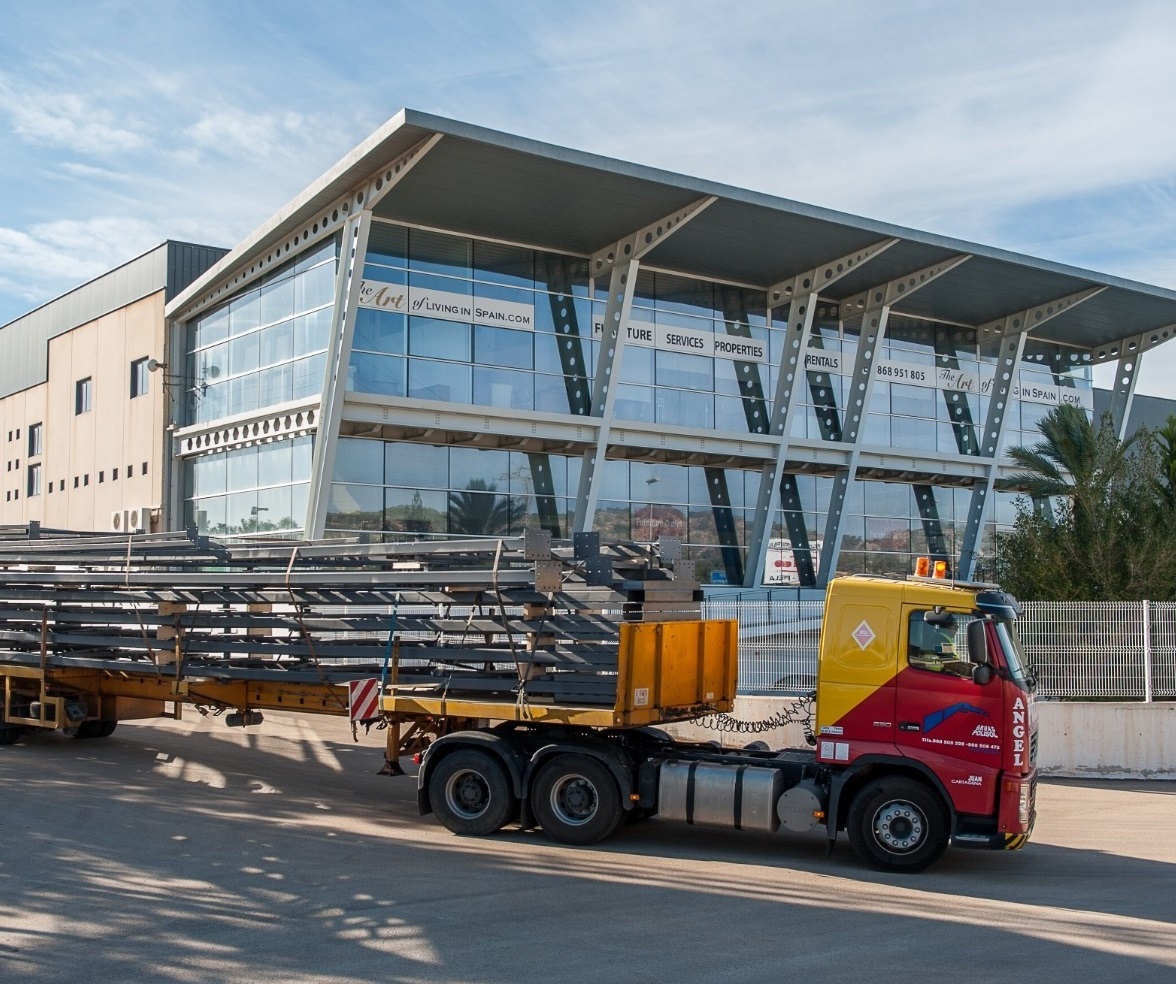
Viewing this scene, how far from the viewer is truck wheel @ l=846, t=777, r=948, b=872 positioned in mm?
10359

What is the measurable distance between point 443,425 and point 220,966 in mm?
20040

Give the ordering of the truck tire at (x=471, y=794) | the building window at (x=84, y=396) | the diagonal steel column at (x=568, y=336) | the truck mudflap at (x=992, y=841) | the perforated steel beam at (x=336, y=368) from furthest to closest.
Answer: the building window at (x=84, y=396) < the diagonal steel column at (x=568, y=336) < the perforated steel beam at (x=336, y=368) < the truck tire at (x=471, y=794) < the truck mudflap at (x=992, y=841)

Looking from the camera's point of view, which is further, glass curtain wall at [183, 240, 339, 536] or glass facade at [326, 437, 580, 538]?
glass facade at [326, 437, 580, 538]

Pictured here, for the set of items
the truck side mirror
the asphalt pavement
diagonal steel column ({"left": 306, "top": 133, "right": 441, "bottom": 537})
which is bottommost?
the asphalt pavement

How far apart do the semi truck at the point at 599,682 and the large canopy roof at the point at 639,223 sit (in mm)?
12056

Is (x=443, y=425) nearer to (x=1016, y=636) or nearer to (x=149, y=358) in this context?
(x=149, y=358)

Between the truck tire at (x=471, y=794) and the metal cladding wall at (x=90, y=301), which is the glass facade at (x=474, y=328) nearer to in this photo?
the metal cladding wall at (x=90, y=301)

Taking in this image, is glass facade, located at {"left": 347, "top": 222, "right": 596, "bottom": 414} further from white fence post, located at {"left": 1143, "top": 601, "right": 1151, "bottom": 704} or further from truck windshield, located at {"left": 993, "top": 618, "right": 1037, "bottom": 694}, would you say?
truck windshield, located at {"left": 993, "top": 618, "right": 1037, "bottom": 694}

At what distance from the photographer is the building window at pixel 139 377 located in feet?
105

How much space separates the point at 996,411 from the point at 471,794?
1159 inches

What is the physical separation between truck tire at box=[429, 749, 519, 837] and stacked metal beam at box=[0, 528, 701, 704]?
68 centimetres

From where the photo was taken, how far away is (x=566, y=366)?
29594mm

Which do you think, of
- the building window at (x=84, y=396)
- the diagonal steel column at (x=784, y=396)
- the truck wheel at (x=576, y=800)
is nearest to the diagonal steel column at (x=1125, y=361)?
the diagonal steel column at (x=784, y=396)

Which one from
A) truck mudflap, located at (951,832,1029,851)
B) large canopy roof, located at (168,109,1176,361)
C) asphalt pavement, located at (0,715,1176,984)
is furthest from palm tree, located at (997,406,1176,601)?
truck mudflap, located at (951,832,1029,851)
